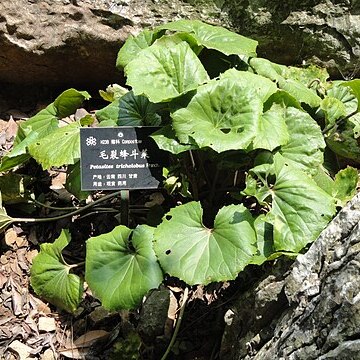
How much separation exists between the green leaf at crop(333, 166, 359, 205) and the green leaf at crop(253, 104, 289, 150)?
1.00ft

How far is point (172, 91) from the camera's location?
2.12 metres

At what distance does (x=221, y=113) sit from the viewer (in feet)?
6.79

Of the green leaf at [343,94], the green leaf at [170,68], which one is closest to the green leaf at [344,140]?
the green leaf at [343,94]

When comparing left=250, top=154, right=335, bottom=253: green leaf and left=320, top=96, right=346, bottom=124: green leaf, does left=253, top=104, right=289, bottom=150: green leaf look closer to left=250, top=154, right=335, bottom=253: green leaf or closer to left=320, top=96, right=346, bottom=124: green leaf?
left=250, top=154, right=335, bottom=253: green leaf

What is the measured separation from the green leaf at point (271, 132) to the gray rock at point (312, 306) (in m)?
0.45

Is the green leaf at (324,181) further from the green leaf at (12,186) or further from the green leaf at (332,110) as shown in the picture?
the green leaf at (12,186)

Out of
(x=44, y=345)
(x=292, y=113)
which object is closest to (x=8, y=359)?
(x=44, y=345)

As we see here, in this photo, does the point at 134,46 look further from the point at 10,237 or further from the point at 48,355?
the point at 48,355

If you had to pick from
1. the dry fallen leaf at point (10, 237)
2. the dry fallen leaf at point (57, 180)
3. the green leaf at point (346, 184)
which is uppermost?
the green leaf at point (346, 184)

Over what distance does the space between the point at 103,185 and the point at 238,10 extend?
1.28 meters

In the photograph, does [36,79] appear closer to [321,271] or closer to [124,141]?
[124,141]

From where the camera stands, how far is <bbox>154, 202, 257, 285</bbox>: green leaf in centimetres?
179

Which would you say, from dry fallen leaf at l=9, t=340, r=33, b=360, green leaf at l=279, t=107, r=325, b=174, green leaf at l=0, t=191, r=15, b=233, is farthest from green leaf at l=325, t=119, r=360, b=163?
dry fallen leaf at l=9, t=340, r=33, b=360

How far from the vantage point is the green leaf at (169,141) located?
2.01 metres
